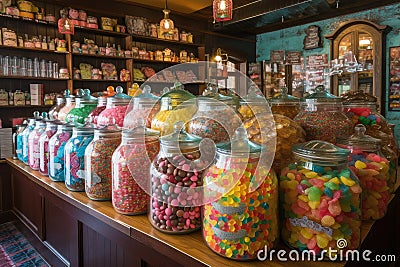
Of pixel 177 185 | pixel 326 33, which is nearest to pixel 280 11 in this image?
pixel 326 33

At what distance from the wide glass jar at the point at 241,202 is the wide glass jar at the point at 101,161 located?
546 millimetres

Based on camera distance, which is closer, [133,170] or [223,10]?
[133,170]

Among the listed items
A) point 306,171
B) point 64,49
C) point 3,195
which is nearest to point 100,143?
point 306,171

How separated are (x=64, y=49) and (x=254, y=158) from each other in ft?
12.2

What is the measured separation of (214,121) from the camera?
1141 millimetres

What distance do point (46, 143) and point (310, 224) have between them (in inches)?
55.3

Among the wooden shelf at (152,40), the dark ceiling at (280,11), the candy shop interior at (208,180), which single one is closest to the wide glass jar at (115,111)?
the candy shop interior at (208,180)

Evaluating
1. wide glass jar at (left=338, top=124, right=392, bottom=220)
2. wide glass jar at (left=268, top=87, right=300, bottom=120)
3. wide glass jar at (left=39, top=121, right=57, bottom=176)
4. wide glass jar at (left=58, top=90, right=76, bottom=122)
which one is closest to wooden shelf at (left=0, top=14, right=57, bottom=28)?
wide glass jar at (left=58, top=90, right=76, bottom=122)

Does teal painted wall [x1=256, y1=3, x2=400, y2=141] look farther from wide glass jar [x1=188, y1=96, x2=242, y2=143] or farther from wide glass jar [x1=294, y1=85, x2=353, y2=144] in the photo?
wide glass jar [x1=188, y1=96, x2=242, y2=143]

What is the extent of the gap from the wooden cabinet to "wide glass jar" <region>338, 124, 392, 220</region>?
401 centimetres

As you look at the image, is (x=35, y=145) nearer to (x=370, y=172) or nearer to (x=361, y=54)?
(x=370, y=172)

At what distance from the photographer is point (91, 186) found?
4.05 ft

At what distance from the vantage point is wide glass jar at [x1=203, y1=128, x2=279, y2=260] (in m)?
0.75

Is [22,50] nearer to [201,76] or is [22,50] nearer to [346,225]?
[201,76]
